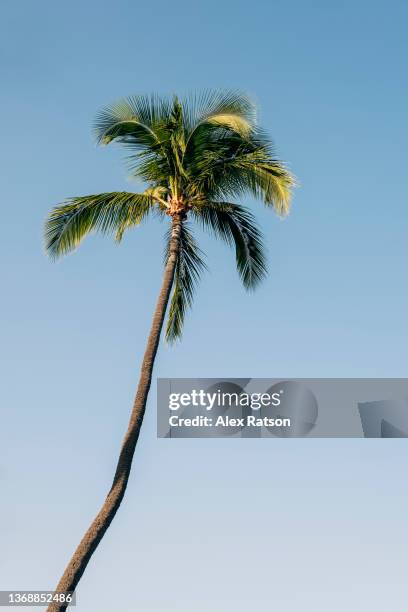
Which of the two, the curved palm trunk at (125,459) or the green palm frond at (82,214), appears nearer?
the curved palm trunk at (125,459)

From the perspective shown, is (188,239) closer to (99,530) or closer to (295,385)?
(295,385)

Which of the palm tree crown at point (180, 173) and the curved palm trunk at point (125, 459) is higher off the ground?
the palm tree crown at point (180, 173)

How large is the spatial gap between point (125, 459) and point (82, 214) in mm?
6685

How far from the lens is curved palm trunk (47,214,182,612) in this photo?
16.6m

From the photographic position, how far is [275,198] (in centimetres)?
2205

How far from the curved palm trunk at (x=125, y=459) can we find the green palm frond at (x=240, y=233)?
1317 millimetres

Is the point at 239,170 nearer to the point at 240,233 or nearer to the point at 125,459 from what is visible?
the point at 240,233

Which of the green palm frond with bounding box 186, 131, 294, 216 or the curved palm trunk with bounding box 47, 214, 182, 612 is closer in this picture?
the curved palm trunk with bounding box 47, 214, 182, 612

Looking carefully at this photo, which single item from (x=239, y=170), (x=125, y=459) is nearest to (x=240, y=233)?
(x=239, y=170)

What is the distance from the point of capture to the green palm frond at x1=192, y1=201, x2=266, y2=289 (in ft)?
73.3

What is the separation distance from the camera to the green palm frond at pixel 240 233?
22.3 meters

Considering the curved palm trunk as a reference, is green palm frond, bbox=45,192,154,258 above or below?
above

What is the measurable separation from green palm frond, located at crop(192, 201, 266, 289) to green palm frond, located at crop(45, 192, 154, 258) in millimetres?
1493

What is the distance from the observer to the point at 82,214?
72.0ft
